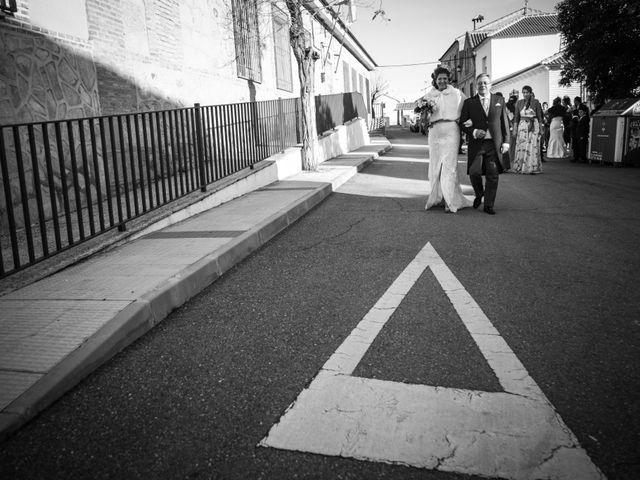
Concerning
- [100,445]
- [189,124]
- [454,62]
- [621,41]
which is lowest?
[100,445]

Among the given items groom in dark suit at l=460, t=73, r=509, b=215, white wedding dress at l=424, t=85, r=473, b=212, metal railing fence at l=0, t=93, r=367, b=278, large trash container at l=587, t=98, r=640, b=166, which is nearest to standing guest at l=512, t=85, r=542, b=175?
large trash container at l=587, t=98, r=640, b=166

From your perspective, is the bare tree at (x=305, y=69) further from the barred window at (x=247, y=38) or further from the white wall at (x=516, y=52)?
the white wall at (x=516, y=52)

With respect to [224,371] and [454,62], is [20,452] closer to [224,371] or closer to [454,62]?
[224,371]

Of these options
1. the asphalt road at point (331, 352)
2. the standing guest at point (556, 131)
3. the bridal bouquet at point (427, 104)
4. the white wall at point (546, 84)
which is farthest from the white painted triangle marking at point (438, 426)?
the white wall at point (546, 84)

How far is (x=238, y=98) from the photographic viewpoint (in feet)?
46.8

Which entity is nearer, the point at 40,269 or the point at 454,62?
the point at 40,269

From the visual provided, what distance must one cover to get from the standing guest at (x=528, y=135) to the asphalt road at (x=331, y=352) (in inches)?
277

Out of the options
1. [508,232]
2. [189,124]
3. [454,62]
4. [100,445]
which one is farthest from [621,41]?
[454,62]

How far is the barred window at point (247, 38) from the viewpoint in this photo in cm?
1439

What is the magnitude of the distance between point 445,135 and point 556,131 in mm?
11832

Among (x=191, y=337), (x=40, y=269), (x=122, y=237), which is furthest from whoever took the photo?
(x=122, y=237)

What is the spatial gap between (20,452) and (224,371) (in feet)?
3.55

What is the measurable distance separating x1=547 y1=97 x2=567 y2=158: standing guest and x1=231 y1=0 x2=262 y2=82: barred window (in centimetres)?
950

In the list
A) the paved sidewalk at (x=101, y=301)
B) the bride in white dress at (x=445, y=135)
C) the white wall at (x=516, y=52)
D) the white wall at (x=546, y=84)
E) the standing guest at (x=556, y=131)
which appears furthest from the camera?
the white wall at (x=516, y=52)
